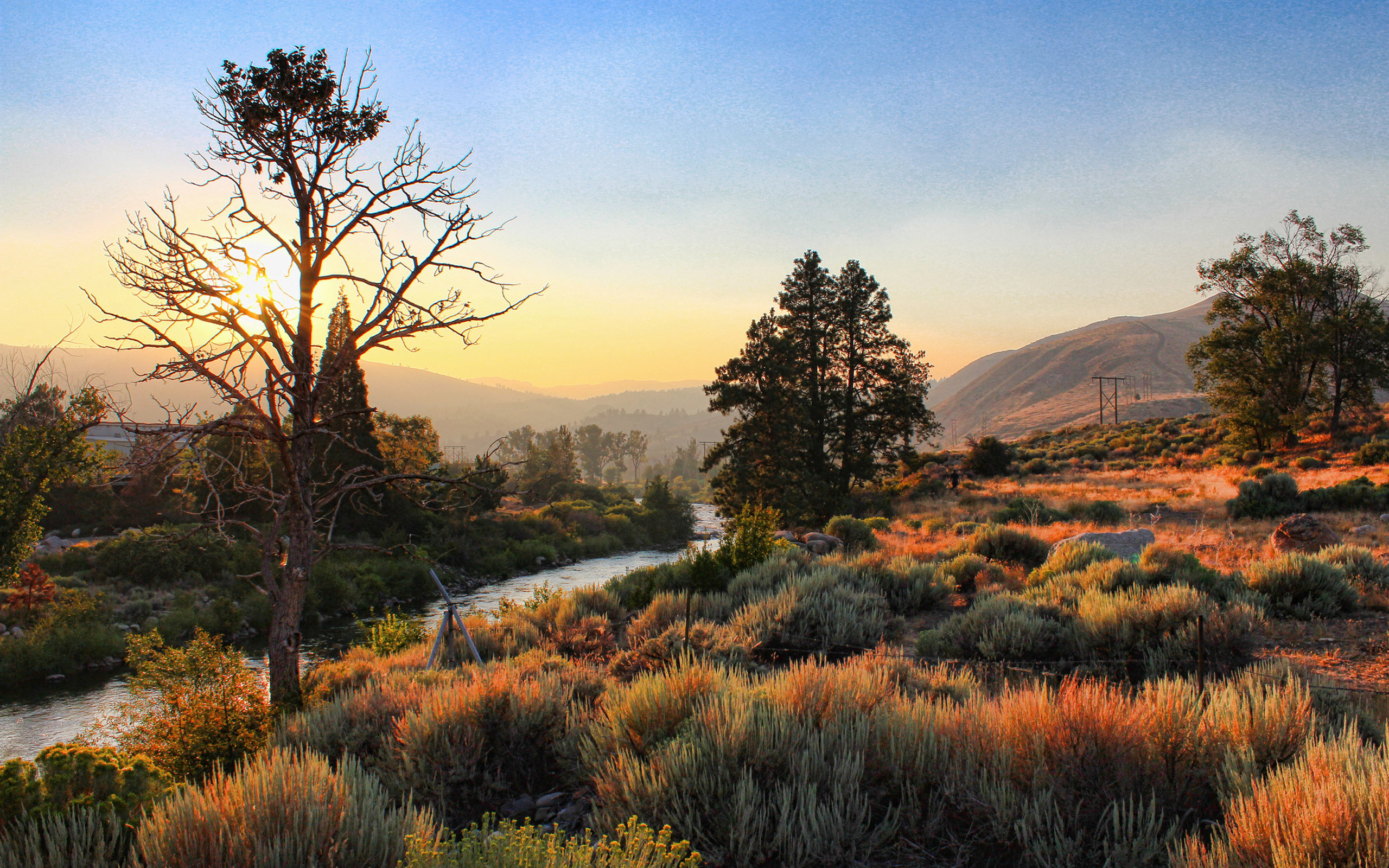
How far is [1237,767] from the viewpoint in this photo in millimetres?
4148

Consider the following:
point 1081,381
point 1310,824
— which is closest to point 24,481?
point 1310,824

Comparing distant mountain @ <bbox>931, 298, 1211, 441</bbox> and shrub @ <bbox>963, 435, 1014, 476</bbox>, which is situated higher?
distant mountain @ <bbox>931, 298, 1211, 441</bbox>

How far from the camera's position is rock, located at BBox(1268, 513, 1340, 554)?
12.3 metres

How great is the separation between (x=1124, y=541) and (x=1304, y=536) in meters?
2.80

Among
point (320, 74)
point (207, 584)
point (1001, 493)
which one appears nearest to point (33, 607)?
point (207, 584)

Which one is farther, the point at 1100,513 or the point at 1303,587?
the point at 1100,513

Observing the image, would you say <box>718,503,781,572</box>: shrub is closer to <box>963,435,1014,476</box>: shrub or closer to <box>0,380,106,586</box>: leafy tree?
<box>0,380,106,586</box>: leafy tree

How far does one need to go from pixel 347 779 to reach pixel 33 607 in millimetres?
23665

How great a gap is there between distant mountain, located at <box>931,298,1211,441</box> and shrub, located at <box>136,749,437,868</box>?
95983mm

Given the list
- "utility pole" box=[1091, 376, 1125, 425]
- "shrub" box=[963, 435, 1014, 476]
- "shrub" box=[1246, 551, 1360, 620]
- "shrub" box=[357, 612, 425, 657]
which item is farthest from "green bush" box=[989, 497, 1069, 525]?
"utility pole" box=[1091, 376, 1125, 425]

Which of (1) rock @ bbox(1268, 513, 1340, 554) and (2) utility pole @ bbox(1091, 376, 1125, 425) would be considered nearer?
(1) rock @ bbox(1268, 513, 1340, 554)

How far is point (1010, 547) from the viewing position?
15.4 meters

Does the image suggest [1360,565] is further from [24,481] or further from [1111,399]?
[1111,399]

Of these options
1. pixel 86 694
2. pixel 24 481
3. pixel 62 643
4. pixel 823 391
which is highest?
pixel 823 391
